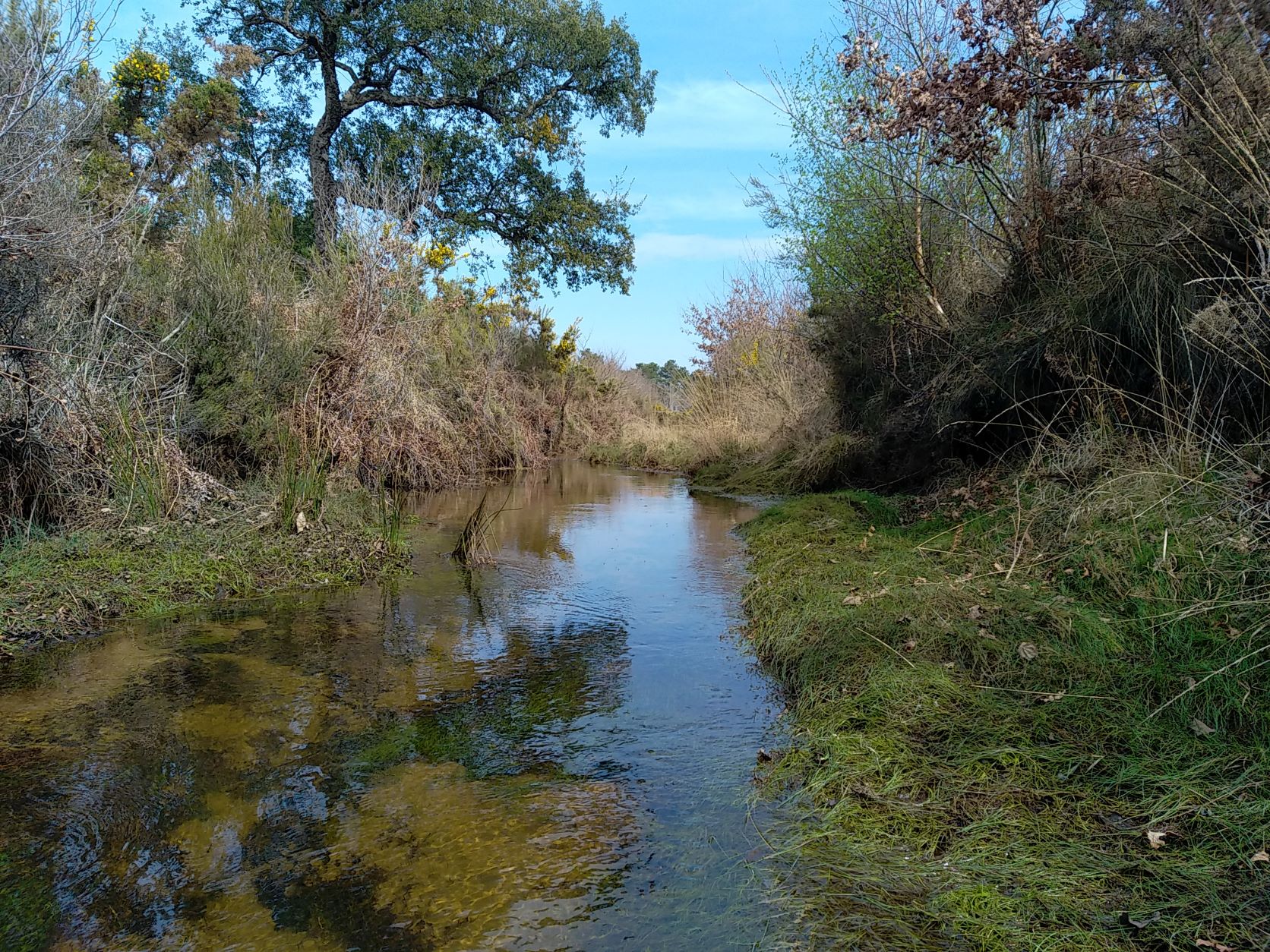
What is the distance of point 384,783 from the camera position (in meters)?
3.19

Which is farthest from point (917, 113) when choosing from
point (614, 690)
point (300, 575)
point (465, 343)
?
point (465, 343)

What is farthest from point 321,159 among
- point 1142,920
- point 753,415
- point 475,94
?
point 1142,920

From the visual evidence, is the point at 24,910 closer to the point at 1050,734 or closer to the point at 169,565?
the point at 1050,734

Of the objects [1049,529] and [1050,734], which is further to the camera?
[1049,529]

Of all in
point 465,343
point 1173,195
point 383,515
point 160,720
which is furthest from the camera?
point 465,343

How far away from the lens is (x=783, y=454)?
1423 centimetres

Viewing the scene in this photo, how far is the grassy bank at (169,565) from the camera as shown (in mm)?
4945

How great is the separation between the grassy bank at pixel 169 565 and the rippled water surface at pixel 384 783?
1.08ft

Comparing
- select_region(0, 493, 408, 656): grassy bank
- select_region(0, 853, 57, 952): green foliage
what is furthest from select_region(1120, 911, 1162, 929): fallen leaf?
select_region(0, 493, 408, 656): grassy bank

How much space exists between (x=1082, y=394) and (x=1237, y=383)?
1221 millimetres

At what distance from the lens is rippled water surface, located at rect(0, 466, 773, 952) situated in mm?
2359

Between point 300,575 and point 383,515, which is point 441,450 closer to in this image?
point 383,515

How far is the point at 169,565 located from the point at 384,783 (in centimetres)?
376

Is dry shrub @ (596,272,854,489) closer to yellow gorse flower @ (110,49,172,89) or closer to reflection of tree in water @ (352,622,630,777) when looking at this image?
reflection of tree in water @ (352,622,630,777)
